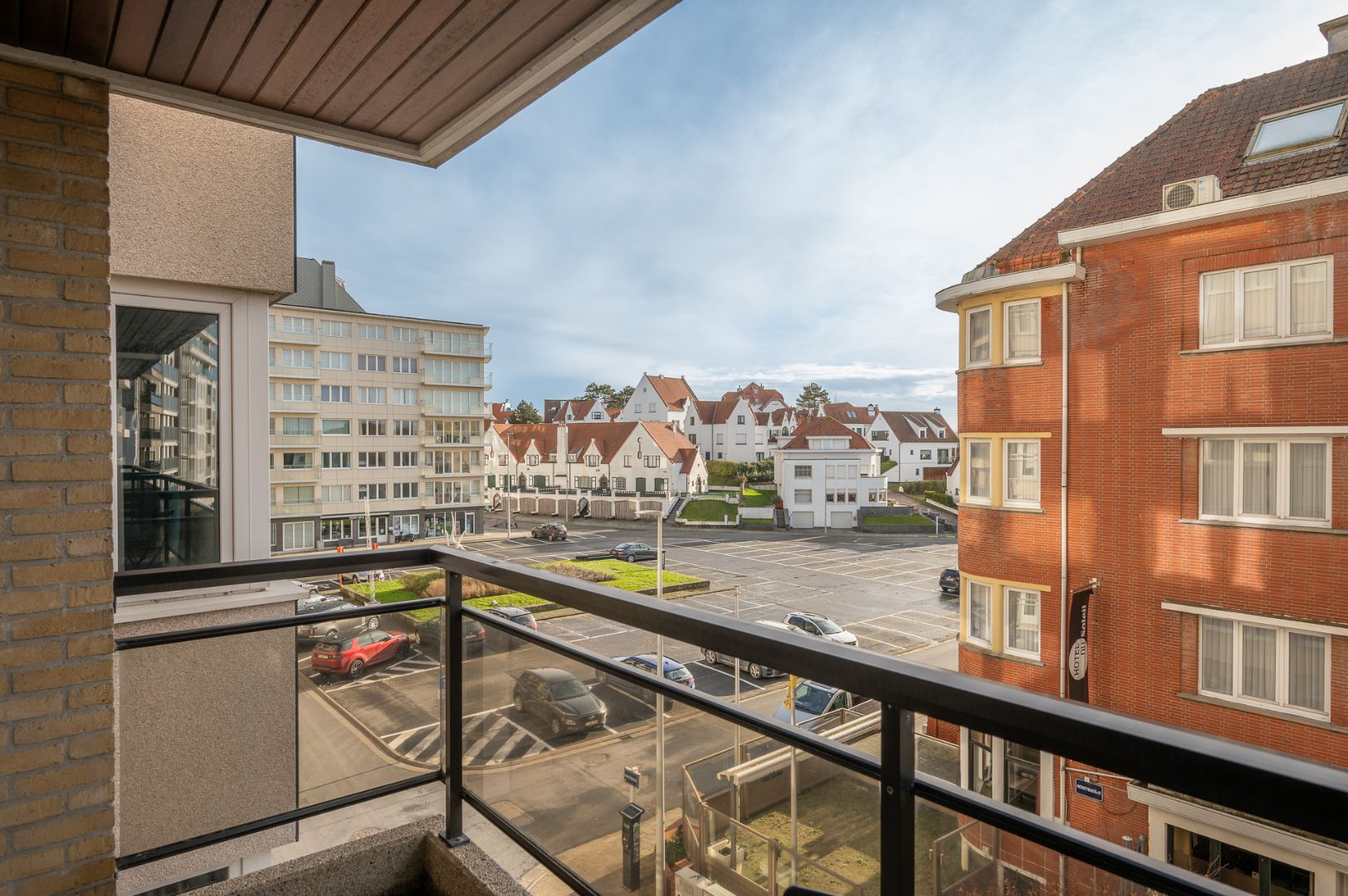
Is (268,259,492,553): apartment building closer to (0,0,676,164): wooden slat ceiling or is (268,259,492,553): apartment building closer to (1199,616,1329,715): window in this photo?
(0,0,676,164): wooden slat ceiling

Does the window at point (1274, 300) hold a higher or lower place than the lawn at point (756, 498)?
higher

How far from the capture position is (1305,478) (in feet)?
22.3

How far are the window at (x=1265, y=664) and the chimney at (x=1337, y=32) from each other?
21.0 ft

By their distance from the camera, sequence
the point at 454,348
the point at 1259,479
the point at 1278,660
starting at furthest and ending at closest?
the point at 454,348
the point at 1278,660
the point at 1259,479

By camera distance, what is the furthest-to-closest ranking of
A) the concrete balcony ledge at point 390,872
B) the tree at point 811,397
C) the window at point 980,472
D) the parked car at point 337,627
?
1. the tree at point 811,397
2. the window at point 980,472
3. the parked car at point 337,627
4. the concrete balcony ledge at point 390,872

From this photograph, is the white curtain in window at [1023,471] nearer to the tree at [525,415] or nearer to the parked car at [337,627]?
the parked car at [337,627]

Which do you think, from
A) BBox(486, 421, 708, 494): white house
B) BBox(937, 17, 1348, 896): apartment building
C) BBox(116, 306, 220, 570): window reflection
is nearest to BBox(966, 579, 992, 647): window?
BBox(937, 17, 1348, 896): apartment building

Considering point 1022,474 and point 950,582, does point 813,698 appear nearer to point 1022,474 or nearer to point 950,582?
point 1022,474

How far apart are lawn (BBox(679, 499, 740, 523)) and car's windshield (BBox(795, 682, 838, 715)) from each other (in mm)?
31380

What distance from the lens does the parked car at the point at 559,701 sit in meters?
1.24

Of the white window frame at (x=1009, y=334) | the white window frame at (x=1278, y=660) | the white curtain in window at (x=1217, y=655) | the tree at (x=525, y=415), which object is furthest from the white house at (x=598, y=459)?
the white window frame at (x=1278, y=660)

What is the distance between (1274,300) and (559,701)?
847 centimetres

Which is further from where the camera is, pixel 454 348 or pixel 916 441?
pixel 454 348

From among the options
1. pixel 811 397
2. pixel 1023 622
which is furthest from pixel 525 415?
pixel 1023 622
